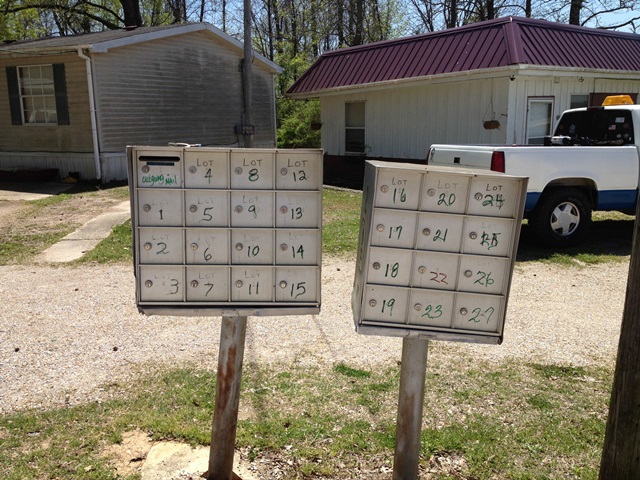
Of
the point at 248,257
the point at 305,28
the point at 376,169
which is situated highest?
the point at 305,28

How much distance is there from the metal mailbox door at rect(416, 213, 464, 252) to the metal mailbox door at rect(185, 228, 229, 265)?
32.2 inches

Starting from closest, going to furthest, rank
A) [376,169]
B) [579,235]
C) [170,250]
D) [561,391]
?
[376,169]
[170,250]
[561,391]
[579,235]

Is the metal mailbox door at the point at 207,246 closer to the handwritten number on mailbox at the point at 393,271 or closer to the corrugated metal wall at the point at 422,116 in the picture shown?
the handwritten number on mailbox at the point at 393,271

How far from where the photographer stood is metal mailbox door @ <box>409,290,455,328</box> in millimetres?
2535

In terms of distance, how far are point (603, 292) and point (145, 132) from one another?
13289mm

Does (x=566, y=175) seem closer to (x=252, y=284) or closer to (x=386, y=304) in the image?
(x=386, y=304)

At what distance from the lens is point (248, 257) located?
2.62m

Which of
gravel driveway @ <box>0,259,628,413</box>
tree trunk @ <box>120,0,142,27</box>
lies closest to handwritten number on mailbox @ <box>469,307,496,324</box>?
gravel driveway @ <box>0,259,628,413</box>

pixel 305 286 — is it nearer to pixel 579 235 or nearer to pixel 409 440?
pixel 409 440

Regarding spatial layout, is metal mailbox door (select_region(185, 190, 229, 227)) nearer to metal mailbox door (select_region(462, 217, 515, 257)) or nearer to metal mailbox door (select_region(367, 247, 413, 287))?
metal mailbox door (select_region(367, 247, 413, 287))

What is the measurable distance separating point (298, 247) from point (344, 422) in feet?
4.44

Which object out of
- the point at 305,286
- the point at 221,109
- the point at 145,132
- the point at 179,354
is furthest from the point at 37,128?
the point at 305,286

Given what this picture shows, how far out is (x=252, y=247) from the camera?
2.62 meters

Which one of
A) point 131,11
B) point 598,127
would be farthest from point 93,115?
point 131,11
